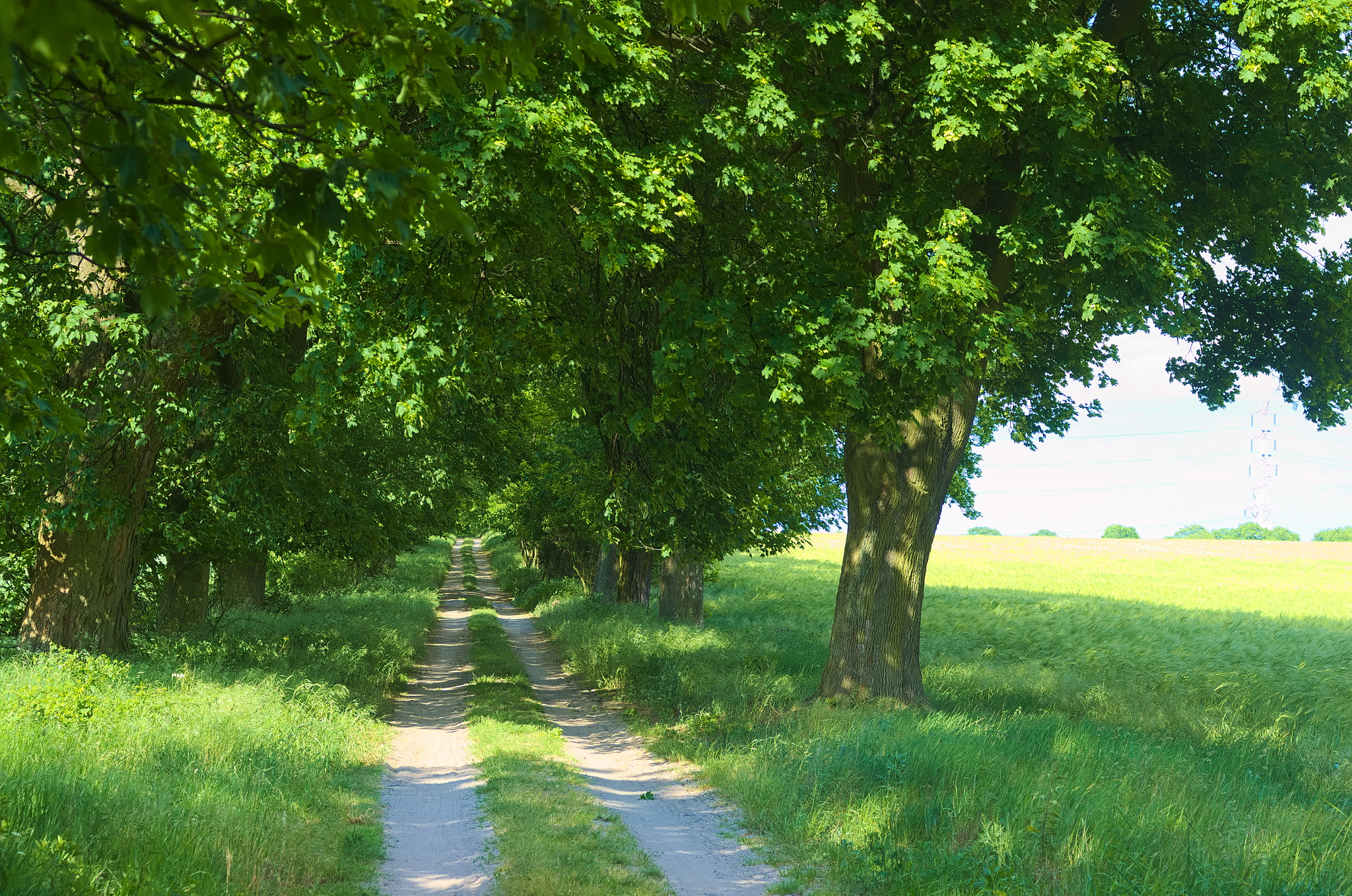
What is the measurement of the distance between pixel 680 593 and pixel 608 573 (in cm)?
756

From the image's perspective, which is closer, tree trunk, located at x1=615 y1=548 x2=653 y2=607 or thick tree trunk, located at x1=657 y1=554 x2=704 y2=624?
thick tree trunk, located at x1=657 y1=554 x2=704 y2=624

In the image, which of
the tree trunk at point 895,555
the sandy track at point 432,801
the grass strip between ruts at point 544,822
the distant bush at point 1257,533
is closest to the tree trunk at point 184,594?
the sandy track at point 432,801

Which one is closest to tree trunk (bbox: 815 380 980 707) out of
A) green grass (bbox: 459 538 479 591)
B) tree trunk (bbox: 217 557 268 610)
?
tree trunk (bbox: 217 557 268 610)

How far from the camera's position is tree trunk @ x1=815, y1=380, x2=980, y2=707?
41.0 feet

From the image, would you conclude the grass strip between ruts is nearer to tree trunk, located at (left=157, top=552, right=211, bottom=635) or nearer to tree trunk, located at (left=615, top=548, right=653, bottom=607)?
tree trunk, located at (left=157, top=552, right=211, bottom=635)

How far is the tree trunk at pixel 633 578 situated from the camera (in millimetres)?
26703

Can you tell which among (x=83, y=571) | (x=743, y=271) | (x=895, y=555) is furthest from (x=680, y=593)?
(x=83, y=571)

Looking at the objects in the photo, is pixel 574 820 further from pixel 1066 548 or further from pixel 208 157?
pixel 1066 548

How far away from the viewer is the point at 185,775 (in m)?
7.68

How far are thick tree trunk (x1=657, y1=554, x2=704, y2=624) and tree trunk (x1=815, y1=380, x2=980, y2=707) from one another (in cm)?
1116

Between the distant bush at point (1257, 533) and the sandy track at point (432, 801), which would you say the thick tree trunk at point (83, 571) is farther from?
the distant bush at point (1257, 533)

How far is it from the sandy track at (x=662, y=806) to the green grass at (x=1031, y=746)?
331mm

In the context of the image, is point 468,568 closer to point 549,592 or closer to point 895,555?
point 549,592

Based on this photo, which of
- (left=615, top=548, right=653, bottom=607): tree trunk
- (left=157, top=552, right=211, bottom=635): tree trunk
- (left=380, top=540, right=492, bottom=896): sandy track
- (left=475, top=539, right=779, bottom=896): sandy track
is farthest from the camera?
(left=615, top=548, right=653, bottom=607): tree trunk
